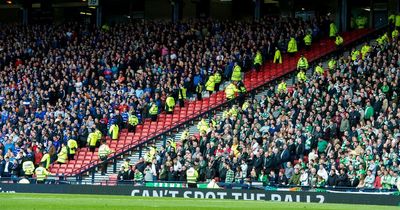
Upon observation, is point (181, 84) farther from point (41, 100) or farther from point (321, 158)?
point (321, 158)

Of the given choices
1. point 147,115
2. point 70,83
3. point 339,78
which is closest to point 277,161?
point 339,78

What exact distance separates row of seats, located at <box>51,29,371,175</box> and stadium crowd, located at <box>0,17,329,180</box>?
1.41 ft

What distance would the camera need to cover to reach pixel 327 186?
119 ft

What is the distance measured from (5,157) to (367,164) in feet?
58.4

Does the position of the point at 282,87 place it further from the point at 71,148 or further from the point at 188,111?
the point at 71,148

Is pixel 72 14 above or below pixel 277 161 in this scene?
above

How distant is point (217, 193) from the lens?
37531 millimetres

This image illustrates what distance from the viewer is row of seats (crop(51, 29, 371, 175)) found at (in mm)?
48219

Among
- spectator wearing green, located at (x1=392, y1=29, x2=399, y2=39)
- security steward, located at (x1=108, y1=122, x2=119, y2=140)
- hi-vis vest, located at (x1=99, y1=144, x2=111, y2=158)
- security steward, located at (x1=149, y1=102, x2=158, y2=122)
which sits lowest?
hi-vis vest, located at (x1=99, y1=144, x2=111, y2=158)

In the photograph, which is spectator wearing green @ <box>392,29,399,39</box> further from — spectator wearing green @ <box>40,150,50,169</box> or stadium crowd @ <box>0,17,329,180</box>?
spectator wearing green @ <box>40,150,50,169</box>

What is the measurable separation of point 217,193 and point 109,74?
18.4 m

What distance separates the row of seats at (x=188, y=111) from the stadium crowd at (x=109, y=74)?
43cm

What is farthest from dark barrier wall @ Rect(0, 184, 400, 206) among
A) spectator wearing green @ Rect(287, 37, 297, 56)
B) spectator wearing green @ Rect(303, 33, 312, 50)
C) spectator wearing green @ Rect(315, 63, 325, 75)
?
spectator wearing green @ Rect(303, 33, 312, 50)

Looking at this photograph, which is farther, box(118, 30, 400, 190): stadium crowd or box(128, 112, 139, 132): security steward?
box(128, 112, 139, 132): security steward
